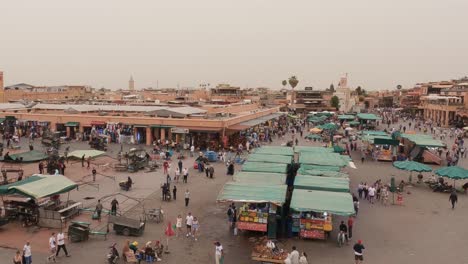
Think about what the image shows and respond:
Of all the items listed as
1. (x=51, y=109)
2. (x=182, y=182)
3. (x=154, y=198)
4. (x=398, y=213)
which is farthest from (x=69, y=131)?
(x=398, y=213)

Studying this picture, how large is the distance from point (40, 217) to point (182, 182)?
9.46 m

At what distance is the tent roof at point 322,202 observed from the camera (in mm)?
14281

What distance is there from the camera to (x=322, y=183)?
17.4 metres

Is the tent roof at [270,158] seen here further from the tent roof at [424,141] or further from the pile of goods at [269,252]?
the tent roof at [424,141]

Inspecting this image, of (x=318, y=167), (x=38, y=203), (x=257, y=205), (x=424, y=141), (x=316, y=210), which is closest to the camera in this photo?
(x=316, y=210)

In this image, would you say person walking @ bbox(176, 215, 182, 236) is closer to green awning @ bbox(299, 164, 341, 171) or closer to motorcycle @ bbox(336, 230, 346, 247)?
motorcycle @ bbox(336, 230, 346, 247)

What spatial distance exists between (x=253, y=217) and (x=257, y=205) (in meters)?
0.54

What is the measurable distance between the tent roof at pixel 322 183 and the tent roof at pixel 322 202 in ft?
2.22

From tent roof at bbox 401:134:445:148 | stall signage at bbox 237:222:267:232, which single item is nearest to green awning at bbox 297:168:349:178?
stall signage at bbox 237:222:267:232

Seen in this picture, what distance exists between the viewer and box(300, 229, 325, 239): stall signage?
593 inches

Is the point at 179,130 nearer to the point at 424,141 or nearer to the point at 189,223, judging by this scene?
the point at 424,141

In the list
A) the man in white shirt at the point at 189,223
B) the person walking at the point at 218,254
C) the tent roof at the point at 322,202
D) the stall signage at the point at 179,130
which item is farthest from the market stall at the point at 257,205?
the stall signage at the point at 179,130

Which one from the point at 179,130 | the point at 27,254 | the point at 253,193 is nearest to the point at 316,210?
the point at 253,193

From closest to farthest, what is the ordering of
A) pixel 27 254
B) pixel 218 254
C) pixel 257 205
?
pixel 27 254 → pixel 218 254 → pixel 257 205
